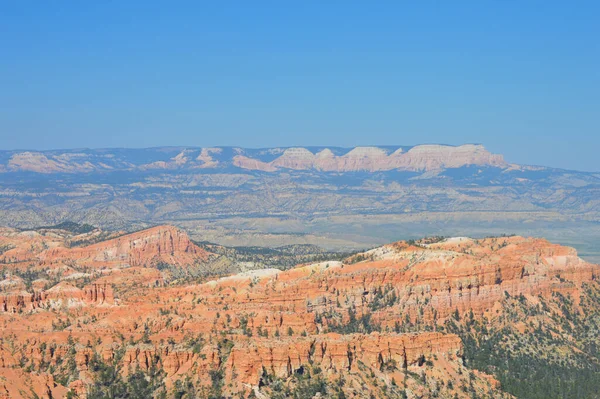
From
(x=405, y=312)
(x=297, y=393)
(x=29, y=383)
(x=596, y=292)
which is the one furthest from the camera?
(x=596, y=292)

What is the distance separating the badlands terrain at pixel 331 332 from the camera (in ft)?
400

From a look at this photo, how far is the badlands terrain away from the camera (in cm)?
12206

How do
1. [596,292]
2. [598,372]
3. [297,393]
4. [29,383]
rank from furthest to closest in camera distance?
[596,292] < [598,372] < [297,393] < [29,383]

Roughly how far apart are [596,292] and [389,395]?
3004 inches

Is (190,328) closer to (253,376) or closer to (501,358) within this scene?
(253,376)

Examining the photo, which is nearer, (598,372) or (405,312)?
(598,372)

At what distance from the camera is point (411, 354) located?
134 m

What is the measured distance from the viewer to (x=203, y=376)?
4783 inches

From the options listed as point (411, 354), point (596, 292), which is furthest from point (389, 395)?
point (596, 292)

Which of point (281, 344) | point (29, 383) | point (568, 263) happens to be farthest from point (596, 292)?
point (29, 383)

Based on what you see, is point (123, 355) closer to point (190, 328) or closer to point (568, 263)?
point (190, 328)

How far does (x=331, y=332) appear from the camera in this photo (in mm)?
142750

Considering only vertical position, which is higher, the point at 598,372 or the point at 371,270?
the point at 371,270

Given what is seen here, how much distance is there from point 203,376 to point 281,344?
383 inches
